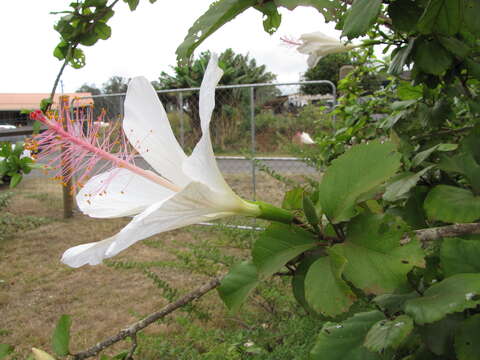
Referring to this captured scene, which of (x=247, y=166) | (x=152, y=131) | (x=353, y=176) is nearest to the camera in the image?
(x=353, y=176)

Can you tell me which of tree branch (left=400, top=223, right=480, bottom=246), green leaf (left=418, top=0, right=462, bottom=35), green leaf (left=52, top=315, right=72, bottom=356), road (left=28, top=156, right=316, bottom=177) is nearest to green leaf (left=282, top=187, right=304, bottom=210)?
tree branch (left=400, top=223, right=480, bottom=246)

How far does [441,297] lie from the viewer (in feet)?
1.38

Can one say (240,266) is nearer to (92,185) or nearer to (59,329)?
(92,185)

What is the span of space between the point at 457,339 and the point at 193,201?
1.11 ft

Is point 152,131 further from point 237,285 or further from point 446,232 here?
point 446,232

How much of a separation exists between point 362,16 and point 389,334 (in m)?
0.36

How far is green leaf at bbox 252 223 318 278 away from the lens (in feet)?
1.64

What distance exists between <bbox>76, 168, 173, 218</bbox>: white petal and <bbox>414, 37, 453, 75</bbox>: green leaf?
1.61 feet

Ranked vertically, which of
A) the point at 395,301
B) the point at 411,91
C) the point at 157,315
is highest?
the point at 411,91

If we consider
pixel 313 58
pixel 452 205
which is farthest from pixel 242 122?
pixel 452 205

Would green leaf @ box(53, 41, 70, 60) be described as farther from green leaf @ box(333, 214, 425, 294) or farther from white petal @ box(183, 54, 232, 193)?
green leaf @ box(333, 214, 425, 294)

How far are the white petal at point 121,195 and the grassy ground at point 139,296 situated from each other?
1.94 feet

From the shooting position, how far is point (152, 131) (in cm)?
63

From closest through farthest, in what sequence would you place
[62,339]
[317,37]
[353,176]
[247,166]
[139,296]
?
[353,176]
[62,339]
[317,37]
[139,296]
[247,166]
